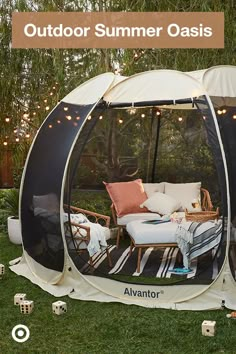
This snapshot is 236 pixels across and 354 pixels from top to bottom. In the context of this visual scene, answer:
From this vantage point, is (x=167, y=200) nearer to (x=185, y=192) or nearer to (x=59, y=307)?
(x=185, y=192)

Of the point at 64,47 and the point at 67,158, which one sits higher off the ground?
the point at 64,47

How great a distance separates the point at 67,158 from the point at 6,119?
3021mm

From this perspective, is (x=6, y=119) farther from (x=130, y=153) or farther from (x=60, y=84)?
(x=130, y=153)

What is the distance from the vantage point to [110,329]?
3885 mm

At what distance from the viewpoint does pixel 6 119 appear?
24.6 ft

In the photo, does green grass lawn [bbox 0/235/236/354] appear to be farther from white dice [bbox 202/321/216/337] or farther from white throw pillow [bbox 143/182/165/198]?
white throw pillow [bbox 143/182/165/198]

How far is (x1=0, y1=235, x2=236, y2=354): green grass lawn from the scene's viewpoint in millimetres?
3572

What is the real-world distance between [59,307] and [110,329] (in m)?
0.49

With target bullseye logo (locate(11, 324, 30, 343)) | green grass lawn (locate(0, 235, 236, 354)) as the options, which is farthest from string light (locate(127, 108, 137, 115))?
target bullseye logo (locate(11, 324, 30, 343))

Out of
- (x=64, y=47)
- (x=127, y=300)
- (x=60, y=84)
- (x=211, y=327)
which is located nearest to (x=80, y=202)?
(x=60, y=84)

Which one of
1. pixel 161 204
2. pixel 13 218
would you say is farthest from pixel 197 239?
pixel 13 218

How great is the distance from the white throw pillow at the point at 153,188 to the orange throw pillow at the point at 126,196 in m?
0.08

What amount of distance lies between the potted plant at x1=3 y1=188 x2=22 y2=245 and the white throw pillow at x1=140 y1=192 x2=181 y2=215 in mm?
1561

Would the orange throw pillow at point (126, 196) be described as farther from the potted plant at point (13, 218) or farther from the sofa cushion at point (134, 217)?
the potted plant at point (13, 218)
